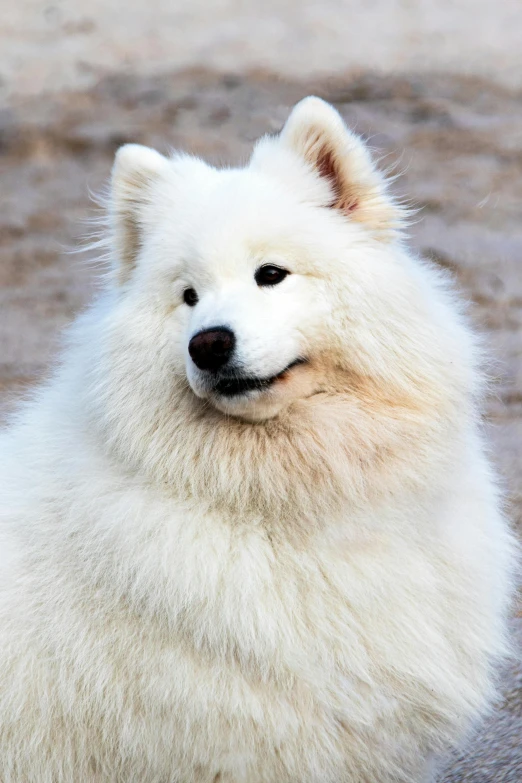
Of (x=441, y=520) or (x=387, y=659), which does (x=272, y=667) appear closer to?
(x=387, y=659)

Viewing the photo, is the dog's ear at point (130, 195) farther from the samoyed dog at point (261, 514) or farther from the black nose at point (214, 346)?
the black nose at point (214, 346)

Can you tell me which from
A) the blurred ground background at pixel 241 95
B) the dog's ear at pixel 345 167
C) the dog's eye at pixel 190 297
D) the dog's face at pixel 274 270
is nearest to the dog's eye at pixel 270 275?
the dog's face at pixel 274 270

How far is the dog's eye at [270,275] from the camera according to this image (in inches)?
134

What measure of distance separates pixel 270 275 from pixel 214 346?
38cm

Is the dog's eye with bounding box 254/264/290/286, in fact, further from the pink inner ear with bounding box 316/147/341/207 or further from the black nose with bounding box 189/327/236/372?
the pink inner ear with bounding box 316/147/341/207

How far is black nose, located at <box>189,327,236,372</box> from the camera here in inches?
125

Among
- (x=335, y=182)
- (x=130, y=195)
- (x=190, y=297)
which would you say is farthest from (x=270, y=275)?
(x=130, y=195)

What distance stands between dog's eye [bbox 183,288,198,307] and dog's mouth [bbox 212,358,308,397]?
1.26ft

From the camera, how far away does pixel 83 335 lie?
3814 mm

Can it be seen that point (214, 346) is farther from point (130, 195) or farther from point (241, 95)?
point (241, 95)

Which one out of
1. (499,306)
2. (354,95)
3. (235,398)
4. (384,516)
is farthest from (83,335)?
(354,95)

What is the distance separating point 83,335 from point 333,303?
1027 mm

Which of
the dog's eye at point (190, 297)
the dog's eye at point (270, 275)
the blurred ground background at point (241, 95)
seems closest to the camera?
the dog's eye at point (270, 275)

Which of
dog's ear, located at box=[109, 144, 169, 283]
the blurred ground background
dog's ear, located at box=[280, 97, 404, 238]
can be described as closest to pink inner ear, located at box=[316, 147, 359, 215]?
dog's ear, located at box=[280, 97, 404, 238]
